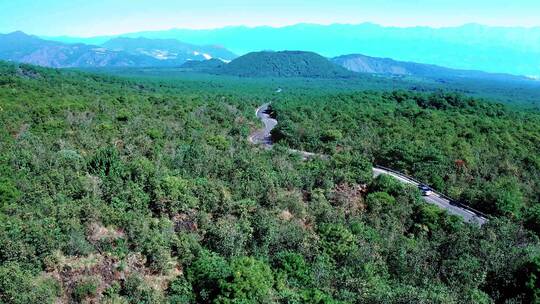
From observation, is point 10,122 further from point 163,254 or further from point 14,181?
point 163,254

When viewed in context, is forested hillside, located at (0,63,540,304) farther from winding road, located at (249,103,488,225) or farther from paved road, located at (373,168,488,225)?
paved road, located at (373,168,488,225)

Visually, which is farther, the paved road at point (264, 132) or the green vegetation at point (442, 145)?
the paved road at point (264, 132)

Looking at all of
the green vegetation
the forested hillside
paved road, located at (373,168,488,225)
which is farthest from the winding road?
the forested hillside

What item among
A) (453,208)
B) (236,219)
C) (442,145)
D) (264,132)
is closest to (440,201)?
(453,208)

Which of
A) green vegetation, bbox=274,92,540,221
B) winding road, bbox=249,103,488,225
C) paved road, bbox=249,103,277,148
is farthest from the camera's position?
paved road, bbox=249,103,277,148

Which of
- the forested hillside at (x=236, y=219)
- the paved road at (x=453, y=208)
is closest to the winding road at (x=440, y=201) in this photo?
the paved road at (x=453, y=208)

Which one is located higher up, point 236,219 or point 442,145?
point 442,145

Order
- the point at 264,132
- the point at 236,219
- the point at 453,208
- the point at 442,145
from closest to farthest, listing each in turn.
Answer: the point at 236,219, the point at 453,208, the point at 442,145, the point at 264,132

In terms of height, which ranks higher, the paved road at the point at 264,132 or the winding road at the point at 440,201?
the paved road at the point at 264,132

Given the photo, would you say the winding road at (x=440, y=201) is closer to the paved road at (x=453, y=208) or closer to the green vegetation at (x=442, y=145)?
the paved road at (x=453, y=208)

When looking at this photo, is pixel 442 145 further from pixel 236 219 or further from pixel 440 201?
pixel 236 219
